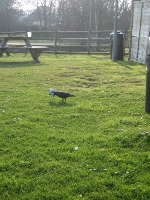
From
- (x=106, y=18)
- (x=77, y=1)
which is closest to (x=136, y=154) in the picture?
(x=106, y=18)

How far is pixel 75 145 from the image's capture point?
4293 millimetres

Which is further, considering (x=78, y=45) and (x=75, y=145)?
(x=78, y=45)

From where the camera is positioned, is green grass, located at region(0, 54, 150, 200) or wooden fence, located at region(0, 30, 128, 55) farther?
wooden fence, located at region(0, 30, 128, 55)

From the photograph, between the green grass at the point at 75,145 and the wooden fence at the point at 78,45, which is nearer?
the green grass at the point at 75,145

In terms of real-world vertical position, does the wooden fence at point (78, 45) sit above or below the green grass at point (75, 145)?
above

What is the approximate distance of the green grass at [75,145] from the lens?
3.27m

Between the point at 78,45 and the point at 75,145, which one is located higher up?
the point at 78,45

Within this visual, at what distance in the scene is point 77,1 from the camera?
31.2 metres

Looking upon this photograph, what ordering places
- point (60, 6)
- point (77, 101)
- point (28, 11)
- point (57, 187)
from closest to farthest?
1. point (57, 187)
2. point (77, 101)
3. point (60, 6)
4. point (28, 11)

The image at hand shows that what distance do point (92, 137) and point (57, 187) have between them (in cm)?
139

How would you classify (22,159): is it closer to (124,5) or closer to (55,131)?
(55,131)

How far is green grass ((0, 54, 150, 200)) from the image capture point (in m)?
3.27

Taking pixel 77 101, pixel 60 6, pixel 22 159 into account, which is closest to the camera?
pixel 22 159

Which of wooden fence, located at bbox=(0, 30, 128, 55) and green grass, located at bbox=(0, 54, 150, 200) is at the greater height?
wooden fence, located at bbox=(0, 30, 128, 55)
